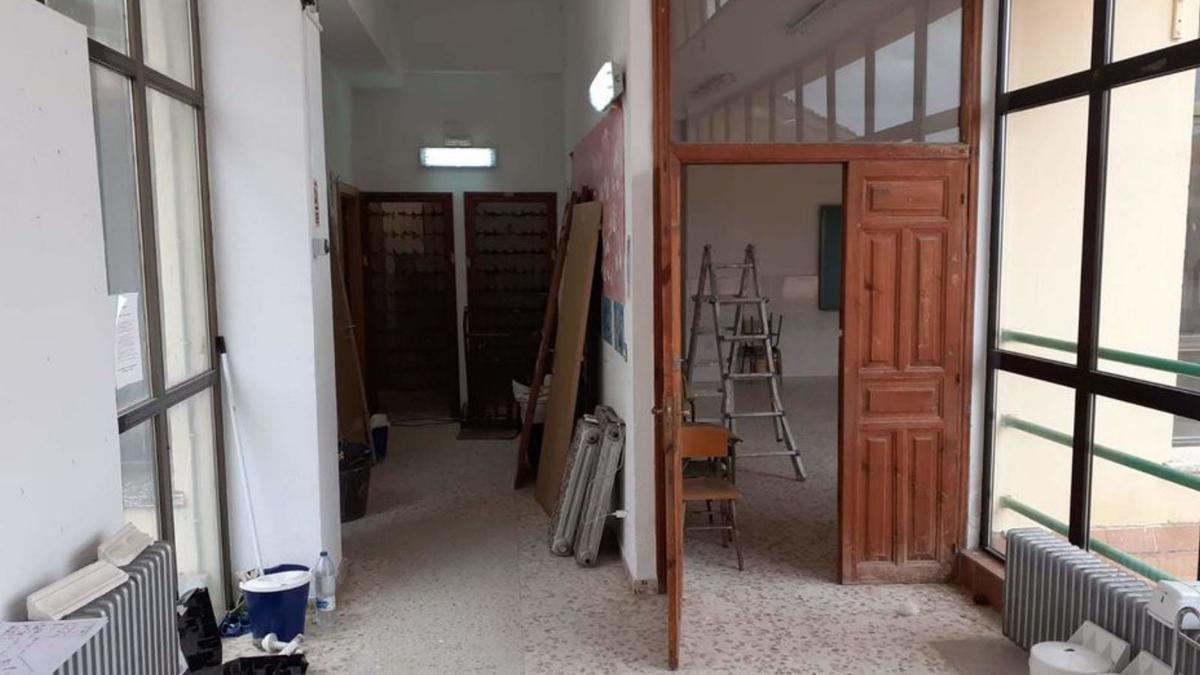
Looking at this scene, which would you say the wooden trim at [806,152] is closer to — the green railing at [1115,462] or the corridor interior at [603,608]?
the green railing at [1115,462]

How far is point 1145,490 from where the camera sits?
322 cm

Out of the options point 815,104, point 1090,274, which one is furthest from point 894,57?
point 1090,274

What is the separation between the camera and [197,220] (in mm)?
3578

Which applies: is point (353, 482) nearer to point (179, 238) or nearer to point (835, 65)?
point (179, 238)

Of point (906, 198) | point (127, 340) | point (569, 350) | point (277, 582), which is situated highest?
point (906, 198)

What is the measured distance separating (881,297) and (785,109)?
3.17 ft

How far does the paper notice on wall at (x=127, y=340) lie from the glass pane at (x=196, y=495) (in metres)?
0.34

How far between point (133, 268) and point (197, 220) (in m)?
0.65

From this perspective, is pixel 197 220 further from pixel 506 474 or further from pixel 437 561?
pixel 506 474

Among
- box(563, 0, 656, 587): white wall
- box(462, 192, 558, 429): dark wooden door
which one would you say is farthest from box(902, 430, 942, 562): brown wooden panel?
box(462, 192, 558, 429): dark wooden door

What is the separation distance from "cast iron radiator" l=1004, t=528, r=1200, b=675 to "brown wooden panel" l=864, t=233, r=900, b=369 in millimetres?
949

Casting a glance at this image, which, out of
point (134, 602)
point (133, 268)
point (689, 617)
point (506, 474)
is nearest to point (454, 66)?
point (506, 474)

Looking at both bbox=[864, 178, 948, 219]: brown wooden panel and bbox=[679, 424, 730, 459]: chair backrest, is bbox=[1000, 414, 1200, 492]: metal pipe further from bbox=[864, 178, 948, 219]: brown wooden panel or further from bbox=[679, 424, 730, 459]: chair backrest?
bbox=[679, 424, 730, 459]: chair backrest

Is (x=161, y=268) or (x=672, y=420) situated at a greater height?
(x=161, y=268)
